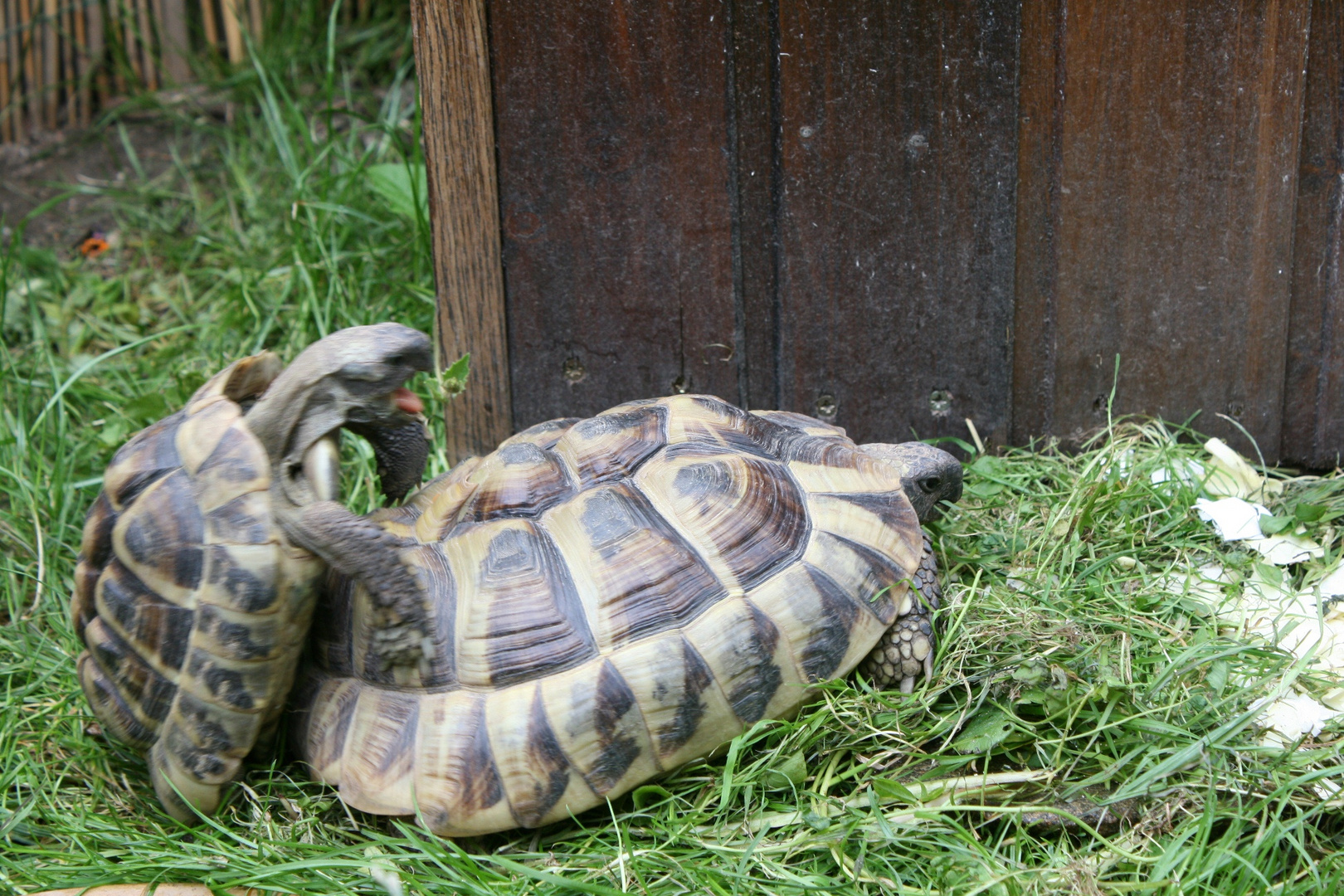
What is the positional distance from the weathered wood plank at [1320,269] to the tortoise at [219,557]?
247 centimetres

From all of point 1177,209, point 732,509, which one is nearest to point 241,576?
point 732,509

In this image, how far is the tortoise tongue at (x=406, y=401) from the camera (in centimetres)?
251

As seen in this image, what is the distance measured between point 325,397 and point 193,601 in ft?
1.59

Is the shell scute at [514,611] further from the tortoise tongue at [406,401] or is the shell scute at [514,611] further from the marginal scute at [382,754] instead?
the tortoise tongue at [406,401]

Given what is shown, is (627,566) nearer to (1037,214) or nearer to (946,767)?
(946,767)

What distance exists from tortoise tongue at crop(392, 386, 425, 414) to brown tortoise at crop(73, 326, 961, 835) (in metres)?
0.11

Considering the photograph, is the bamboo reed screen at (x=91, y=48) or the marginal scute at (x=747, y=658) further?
the bamboo reed screen at (x=91, y=48)

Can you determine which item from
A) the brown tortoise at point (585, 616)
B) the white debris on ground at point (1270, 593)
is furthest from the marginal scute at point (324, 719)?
the white debris on ground at point (1270, 593)

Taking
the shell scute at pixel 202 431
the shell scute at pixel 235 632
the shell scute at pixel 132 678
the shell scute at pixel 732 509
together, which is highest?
the shell scute at pixel 202 431

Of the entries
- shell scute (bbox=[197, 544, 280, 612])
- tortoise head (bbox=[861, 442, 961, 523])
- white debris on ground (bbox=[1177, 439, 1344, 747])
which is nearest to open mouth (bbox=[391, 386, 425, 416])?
shell scute (bbox=[197, 544, 280, 612])

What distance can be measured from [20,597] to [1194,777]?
2.97 meters

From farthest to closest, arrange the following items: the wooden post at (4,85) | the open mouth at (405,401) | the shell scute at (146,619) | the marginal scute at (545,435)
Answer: the wooden post at (4,85) → the marginal scute at (545,435) → the open mouth at (405,401) → the shell scute at (146,619)

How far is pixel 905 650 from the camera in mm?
2553

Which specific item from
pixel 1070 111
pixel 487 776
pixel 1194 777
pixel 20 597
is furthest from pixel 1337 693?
pixel 20 597
